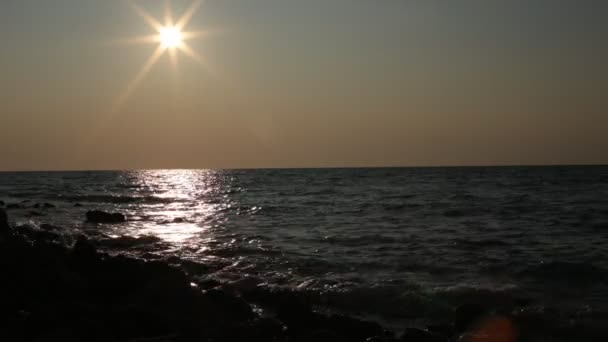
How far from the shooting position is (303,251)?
1633 centimetres

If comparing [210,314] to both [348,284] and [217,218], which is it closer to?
[348,284]

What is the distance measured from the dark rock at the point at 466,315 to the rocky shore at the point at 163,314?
0.02 metres

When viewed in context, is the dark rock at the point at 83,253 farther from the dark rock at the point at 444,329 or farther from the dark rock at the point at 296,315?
the dark rock at the point at 444,329

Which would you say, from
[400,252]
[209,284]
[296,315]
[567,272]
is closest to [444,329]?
[296,315]

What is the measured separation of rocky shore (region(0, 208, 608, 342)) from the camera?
720cm

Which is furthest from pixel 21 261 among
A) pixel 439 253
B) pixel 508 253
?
pixel 508 253

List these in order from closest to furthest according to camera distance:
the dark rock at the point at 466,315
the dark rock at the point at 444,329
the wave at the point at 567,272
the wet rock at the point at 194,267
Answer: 1. the dark rock at the point at 444,329
2. the dark rock at the point at 466,315
3. the wave at the point at 567,272
4. the wet rock at the point at 194,267

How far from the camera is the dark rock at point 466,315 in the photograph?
29.3 ft

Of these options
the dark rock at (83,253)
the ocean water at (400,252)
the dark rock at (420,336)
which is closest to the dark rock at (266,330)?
the dark rock at (420,336)

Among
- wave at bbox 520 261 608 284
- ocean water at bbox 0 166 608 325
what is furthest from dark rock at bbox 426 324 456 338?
wave at bbox 520 261 608 284

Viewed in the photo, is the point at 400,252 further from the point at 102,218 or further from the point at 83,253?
the point at 102,218

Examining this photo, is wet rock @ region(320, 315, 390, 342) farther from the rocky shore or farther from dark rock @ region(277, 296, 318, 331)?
dark rock @ region(277, 296, 318, 331)

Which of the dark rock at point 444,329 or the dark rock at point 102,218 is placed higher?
the dark rock at point 102,218

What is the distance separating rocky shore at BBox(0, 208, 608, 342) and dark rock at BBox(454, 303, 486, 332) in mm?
17
